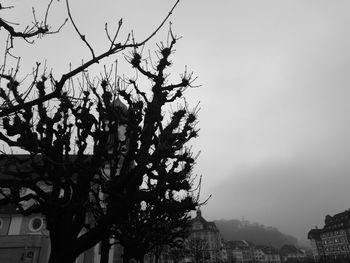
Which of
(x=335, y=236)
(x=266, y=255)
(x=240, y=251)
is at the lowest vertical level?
(x=266, y=255)

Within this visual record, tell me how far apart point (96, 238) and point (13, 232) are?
2737 cm

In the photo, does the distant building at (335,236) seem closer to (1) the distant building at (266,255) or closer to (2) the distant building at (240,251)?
(1) the distant building at (266,255)

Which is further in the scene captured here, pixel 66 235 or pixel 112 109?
pixel 112 109

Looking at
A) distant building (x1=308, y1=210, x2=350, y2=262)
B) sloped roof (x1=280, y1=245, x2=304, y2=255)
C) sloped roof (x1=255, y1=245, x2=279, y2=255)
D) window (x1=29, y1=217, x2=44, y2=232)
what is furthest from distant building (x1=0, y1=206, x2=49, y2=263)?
sloped roof (x1=280, y1=245, x2=304, y2=255)

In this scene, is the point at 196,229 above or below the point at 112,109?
above

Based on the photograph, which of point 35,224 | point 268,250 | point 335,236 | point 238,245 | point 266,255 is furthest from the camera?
point 268,250

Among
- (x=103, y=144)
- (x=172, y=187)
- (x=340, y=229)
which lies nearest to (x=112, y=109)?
(x=103, y=144)

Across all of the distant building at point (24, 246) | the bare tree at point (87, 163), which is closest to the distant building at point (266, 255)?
the distant building at point (24, 246)

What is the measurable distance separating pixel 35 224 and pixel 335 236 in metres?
100

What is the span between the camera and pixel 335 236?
9850 centimetres

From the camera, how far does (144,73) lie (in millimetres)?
12172

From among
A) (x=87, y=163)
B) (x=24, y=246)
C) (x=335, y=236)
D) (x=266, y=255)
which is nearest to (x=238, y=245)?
(x=266, y=255)

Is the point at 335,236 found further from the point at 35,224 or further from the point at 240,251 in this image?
the point at 35,224

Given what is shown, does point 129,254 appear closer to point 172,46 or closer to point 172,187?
point 172,187
